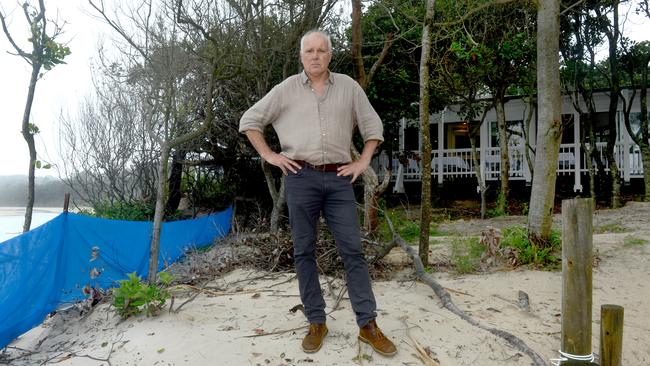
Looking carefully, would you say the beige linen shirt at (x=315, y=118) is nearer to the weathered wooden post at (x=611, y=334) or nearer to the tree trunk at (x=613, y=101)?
the weathered wooden post at (x=611, y=334)

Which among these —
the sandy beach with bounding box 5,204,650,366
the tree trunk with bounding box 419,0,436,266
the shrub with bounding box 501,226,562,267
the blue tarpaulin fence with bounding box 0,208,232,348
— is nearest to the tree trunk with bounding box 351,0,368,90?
the tree trunk with bounding box 419,0,436,266

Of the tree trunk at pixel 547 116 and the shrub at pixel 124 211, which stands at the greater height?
the tree trunk at pixel 547 116

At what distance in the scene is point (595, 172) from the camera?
13508 mm

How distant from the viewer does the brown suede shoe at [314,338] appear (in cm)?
317

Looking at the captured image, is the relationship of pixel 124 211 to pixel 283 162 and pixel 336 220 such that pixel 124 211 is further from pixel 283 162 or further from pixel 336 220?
pixel 336 220

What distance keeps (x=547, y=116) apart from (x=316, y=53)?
377 cm

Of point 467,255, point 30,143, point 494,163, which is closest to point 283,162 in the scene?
point 467,255

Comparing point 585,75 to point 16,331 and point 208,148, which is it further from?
point 16,331

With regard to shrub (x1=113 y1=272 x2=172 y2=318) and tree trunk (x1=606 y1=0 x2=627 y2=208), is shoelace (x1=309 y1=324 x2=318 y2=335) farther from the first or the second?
tree trunk (x1=606 y1=0 x2=627 y2=208)

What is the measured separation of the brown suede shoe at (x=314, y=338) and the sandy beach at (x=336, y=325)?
0.17 ft

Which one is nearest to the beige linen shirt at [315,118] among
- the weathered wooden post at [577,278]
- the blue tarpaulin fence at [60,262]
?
the weathered wooden post at [577,278]

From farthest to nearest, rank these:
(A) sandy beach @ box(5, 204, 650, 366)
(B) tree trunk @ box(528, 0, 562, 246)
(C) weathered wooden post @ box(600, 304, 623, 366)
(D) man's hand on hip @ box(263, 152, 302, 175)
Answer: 1. (B) tree trunk @ box(528, 0, 562, 246)
2. (A) sandy beach @ box(5, 204, 650, 366)
3. (D) man's hand on hip @ box(263, 152, 302, 175)
4. (C) weathered wooden post @ box(600, 304, 623, 366)

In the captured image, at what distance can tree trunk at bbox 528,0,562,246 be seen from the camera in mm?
5660

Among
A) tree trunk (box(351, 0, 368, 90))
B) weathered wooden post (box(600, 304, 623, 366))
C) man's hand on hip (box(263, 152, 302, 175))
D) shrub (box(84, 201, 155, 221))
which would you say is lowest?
weathered wooden post (box(600, 304, 623, 366))
